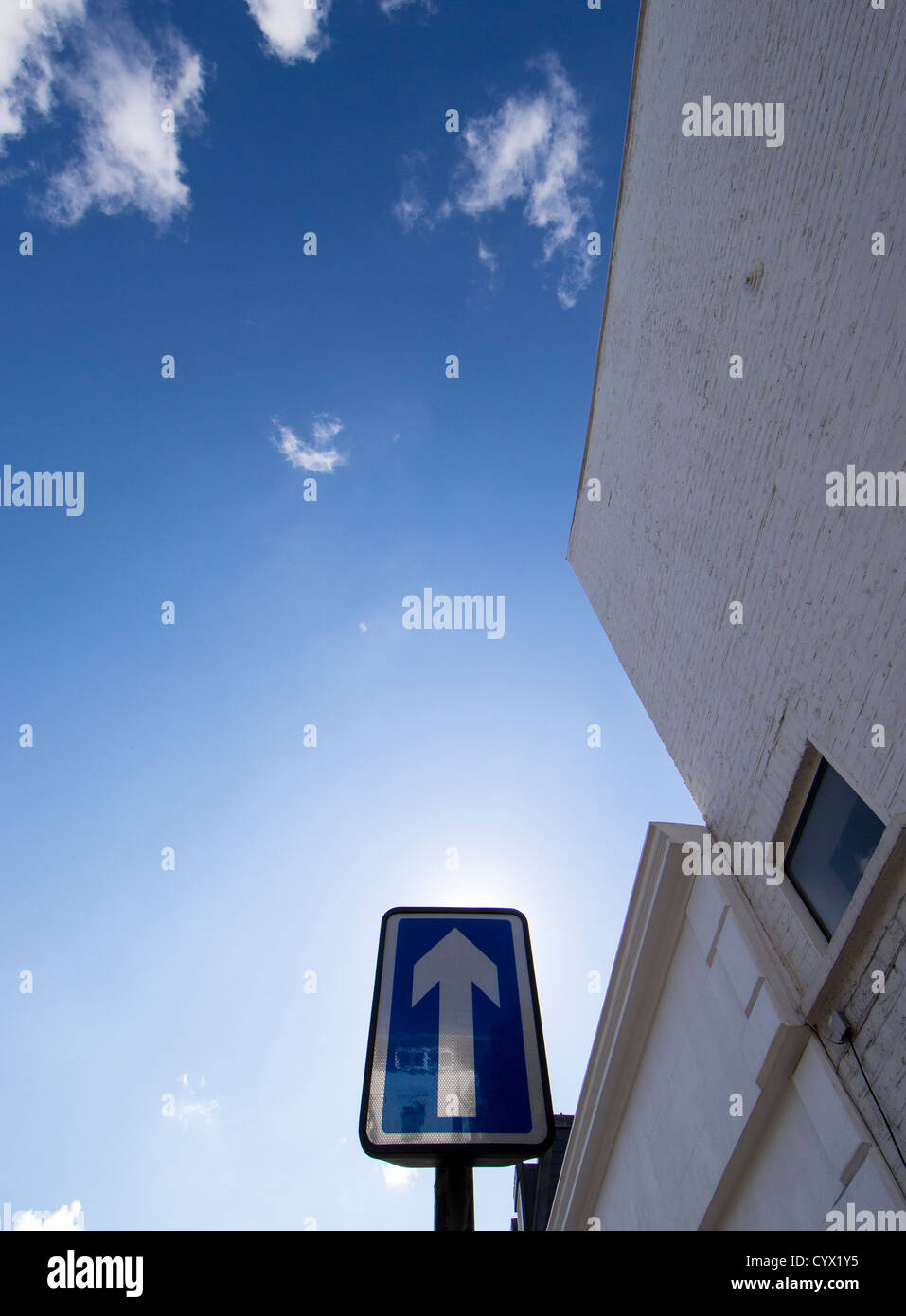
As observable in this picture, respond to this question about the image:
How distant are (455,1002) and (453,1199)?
579 mm

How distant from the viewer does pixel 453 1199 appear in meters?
1.19

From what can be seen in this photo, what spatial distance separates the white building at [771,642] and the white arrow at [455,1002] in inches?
152

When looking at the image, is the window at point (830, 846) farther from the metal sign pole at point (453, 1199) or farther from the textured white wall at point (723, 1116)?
the metal sign pole at point (453, 1199)

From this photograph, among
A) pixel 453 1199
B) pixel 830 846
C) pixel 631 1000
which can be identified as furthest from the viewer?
pixel 631 1000

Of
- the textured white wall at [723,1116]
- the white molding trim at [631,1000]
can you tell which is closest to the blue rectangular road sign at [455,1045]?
the textured white wall at [723,1116]

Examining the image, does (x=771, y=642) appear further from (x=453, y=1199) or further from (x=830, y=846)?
(x=453, y=1199)

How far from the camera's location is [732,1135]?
5.58 metres

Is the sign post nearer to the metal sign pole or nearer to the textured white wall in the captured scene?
the metal sign pole

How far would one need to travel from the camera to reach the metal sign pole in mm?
1156

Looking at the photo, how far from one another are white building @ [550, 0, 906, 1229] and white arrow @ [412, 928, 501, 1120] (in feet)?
12.7

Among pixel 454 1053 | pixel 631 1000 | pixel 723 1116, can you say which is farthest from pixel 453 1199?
pixel 631 1000

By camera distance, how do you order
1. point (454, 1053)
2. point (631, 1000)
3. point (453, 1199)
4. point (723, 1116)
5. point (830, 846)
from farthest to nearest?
point (631, 1000) < point (723, 1116) < point (830, 846) < point (454, 1053) < point (453, 1199)

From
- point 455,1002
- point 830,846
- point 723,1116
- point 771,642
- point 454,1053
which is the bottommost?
point 723,1116

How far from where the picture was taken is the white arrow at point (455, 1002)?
4.85ft
